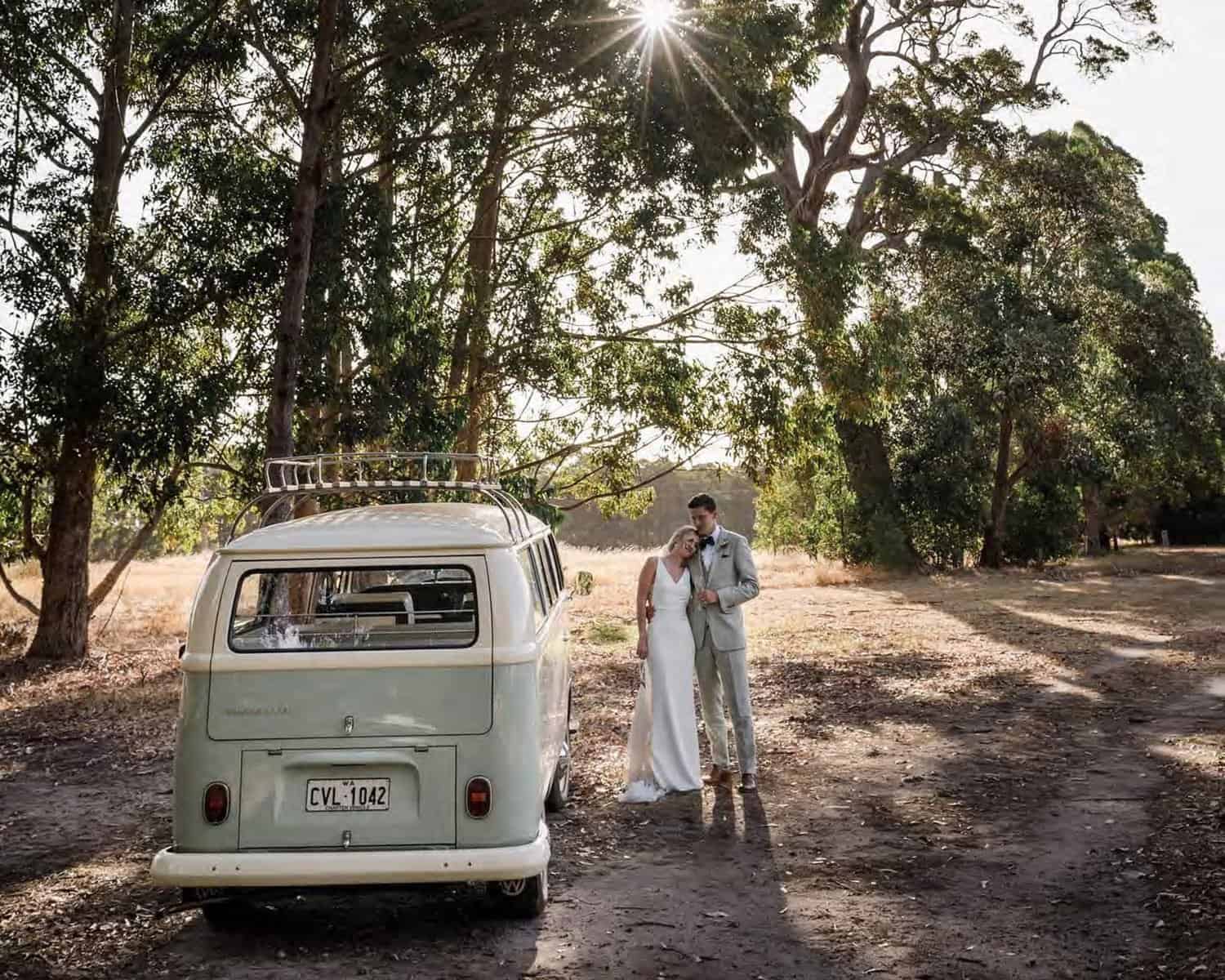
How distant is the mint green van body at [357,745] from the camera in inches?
214

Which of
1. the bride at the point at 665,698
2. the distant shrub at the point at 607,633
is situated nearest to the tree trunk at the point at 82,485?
the distant shrub at the point at 607,633

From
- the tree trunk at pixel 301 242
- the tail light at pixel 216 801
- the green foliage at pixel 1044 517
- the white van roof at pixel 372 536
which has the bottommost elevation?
the tail light at pixel 216 801

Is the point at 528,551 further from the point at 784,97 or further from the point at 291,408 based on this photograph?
the point at 784,97

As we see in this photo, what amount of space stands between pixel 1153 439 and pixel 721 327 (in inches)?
729

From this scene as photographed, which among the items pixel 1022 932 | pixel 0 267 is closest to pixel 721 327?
pixel 0 267

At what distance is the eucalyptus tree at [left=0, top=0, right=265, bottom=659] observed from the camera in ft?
49.6

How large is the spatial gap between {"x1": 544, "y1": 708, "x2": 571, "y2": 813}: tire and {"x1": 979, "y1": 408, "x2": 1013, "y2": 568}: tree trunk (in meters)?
26.8

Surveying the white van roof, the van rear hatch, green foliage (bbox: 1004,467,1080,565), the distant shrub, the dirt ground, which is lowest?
the dirt ground

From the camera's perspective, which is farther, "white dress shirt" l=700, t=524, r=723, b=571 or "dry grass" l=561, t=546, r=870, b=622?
"dry grass" l=561, t=546, r=870, b=622

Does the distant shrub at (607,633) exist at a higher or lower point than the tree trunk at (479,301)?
lower

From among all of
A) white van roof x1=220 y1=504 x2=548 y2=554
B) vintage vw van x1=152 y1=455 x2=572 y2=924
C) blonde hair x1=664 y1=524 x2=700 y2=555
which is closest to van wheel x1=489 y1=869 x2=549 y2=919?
vintage vw van x1=152 y1=455 x2=572 y2=924

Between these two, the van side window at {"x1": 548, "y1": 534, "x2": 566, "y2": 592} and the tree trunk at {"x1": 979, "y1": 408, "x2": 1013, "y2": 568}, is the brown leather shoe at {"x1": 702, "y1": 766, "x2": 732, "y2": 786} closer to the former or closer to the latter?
the van side window at {"x1": 548, "y1": 534, "x2": 566, "y2": 592}

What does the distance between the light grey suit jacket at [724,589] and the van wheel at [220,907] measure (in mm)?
3840

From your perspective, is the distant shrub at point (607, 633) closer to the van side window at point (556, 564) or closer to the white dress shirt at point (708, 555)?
the van side window at point (556, 564)
